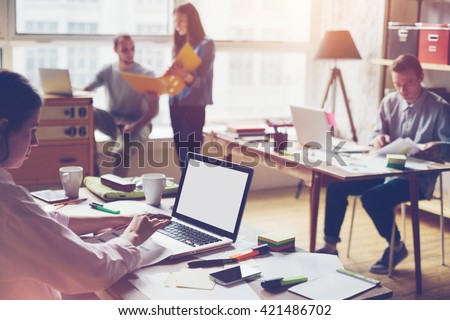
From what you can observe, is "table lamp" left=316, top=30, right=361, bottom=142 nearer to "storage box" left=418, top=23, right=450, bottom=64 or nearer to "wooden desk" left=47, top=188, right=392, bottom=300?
"storage box" left=418, top=23, right=450, bottom=64

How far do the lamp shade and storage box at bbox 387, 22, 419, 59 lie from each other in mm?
276

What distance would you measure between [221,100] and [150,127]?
83 centimetres

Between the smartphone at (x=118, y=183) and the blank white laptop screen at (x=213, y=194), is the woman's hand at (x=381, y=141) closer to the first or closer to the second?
the smartphone at (x=118, y=183)

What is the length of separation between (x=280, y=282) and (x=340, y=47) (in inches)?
134

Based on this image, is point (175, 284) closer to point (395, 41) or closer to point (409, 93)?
point (409, 93)

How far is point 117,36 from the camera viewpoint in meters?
4.36

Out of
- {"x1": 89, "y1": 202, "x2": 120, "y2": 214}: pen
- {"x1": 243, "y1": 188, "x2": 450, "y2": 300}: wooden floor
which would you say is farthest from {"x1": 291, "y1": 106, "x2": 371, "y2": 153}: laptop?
{"x1": 89, "y1": 202, "x2": 120, "y2": 214}: pen

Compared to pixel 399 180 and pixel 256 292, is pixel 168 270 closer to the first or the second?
pixel 256 292

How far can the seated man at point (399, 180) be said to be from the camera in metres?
3.30

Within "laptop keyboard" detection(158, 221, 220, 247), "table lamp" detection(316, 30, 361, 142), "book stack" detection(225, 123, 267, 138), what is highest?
"table lamp" detection(316, 30, 361, 142)

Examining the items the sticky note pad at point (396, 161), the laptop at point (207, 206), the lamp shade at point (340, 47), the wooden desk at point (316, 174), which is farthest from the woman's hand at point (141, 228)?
the lamp shade at point (340, 47)

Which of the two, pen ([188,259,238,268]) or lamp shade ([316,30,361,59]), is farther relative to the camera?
lamp shade ([316,30,361,59])

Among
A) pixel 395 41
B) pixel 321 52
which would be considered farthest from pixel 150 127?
pixel 395 41

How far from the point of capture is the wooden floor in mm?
3271
